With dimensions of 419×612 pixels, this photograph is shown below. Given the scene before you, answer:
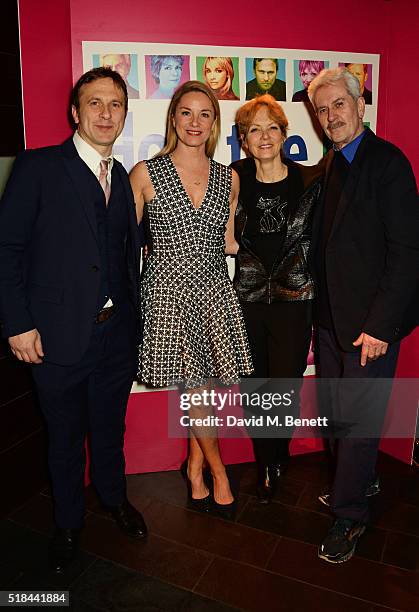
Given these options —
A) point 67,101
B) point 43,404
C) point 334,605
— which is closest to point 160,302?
point 43,404

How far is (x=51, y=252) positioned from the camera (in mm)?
2111

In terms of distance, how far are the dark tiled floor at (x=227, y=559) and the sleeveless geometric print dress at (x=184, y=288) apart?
2.29 ft

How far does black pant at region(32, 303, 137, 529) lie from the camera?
7.34 feet

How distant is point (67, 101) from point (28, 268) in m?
0.98

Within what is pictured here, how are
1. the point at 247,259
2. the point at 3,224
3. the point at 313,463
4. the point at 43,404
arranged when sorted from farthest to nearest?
1. the point at 313,463
2. the point at 247,259
3. the point at 43,404
4. the point at 3,224

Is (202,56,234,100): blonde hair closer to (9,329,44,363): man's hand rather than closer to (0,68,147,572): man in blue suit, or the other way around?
(0,68,147,572): man in blue suit

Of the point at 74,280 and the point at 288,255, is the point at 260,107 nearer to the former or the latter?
the point at 288,255

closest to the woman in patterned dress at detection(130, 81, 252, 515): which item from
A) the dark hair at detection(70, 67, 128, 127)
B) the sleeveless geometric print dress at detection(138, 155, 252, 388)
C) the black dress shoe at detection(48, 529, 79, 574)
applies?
the sleeveless geometric print dress at detection(138, 155, 252, 388)

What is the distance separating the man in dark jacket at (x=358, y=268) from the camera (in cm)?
216

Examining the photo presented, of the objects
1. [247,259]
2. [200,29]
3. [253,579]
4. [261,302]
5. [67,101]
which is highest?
[200,29]

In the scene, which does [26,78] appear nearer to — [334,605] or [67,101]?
[67,101]

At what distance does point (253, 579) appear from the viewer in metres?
2.29

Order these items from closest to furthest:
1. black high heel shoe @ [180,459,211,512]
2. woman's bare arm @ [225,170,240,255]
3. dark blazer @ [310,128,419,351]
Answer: dark blazer @ [310,128,419,351]
woman's bare arm @ [225,170,240,255]
black high heel shoe @ [180,459,211,512]

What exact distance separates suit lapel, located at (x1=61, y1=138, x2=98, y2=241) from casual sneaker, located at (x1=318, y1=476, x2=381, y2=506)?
171 cm
